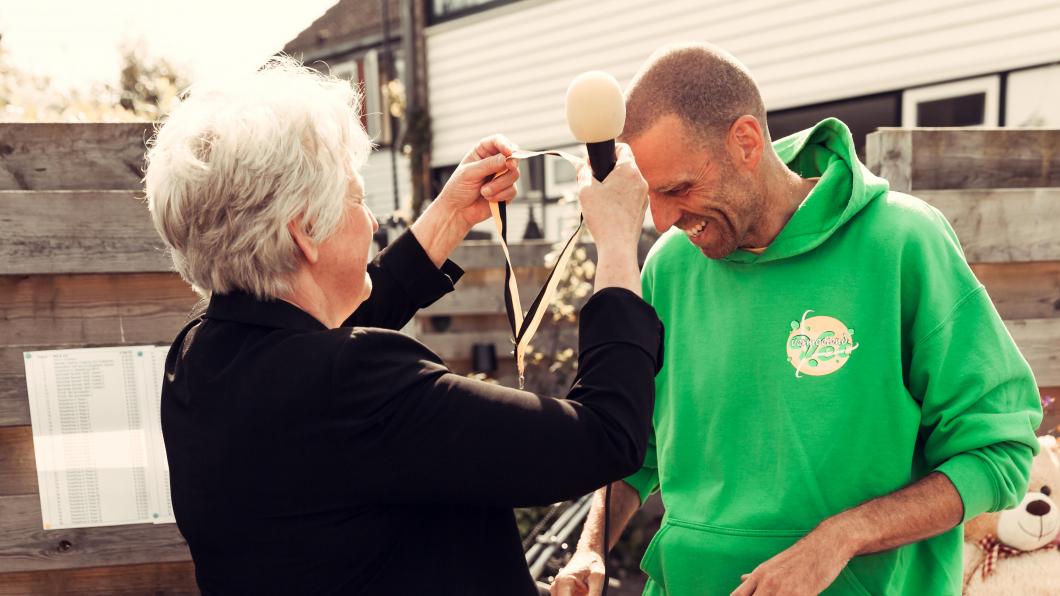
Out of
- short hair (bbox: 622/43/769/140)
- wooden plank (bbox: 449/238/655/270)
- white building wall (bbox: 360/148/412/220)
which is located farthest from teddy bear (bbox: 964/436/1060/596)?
white building wall (bbox: 360/148/412/220)

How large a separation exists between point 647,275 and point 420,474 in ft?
3.78

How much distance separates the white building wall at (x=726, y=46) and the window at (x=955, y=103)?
110 mm

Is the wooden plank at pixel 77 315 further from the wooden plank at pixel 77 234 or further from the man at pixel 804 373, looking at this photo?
the man at pixel 804 373

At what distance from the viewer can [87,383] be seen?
7.91 feet

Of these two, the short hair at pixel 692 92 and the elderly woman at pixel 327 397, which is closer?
the elderly woman at pixel 327 397

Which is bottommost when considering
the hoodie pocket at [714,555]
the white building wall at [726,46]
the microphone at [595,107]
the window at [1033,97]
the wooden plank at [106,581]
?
the wooden plank at [106,581]

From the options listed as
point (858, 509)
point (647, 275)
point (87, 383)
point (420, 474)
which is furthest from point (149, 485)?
point (858, 509)

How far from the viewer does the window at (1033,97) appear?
5.96 metres

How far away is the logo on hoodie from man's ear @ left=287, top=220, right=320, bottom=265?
1104 millimetres

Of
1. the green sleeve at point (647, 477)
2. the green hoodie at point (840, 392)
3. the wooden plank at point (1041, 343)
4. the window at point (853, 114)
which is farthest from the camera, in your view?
the window at point (853, 114)

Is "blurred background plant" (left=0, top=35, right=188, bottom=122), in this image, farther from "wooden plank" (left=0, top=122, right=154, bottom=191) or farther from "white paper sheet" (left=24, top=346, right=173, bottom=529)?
"white paper sheet" (left=24, top=346, right=173, bottom=529)

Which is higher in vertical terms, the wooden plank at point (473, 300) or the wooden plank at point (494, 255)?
the wooden plank at point (494, 255)

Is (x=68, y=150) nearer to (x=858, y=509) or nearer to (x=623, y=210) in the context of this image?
(x=623, y=210)

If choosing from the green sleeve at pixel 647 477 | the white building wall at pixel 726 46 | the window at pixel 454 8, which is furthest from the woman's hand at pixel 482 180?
the window at pixel 454 8
